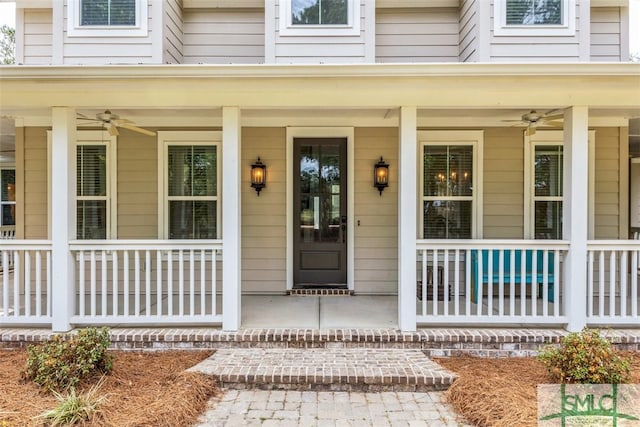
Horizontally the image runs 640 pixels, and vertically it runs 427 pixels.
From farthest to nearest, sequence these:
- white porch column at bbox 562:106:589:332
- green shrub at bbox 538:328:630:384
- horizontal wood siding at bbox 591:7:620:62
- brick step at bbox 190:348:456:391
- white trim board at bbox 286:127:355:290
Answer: white trim board at bbox 286:127:355:290
horizontal wood siding at bbox 591:7:620:62
white porch column at bbox 562:106:589:332
brick step at bbox 190:348:456:391
green shrub at bbox 538:328:630:384

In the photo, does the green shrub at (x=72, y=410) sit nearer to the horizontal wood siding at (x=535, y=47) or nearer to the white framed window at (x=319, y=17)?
the white framed window at (x=319, y=17)

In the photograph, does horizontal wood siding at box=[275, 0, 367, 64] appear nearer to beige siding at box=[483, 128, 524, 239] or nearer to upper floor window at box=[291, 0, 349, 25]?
upper floor window at box=[291, 0, 349, 25]

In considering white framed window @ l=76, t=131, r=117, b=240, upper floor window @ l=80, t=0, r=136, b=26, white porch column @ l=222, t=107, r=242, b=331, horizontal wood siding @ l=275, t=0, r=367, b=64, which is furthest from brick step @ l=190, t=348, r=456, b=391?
upper floor window @ l=80, t=0, r=136, b=26

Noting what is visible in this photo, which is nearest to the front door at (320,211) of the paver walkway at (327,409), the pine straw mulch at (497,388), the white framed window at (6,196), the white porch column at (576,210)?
the pine straw mulch at (497,388)

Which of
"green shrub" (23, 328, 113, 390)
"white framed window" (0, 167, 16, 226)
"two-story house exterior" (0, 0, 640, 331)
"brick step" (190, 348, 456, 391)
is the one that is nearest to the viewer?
"green shrub" (23, 328, 113, 390)

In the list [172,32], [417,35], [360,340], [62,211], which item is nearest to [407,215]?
[360,340]

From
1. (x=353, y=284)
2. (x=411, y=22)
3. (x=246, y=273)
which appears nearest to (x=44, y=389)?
Result: (x=246, y=273)

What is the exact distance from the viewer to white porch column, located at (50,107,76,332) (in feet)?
13.0

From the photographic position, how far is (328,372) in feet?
11.0

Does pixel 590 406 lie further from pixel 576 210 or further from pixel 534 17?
pixel 534 17

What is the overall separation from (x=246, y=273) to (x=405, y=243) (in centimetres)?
264

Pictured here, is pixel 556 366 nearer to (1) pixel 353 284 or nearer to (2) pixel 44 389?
(1) pixel 353 284

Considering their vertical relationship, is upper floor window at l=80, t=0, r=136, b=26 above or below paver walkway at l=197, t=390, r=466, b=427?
above

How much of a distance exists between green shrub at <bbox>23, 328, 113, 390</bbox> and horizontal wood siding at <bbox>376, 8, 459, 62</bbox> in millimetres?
4638
